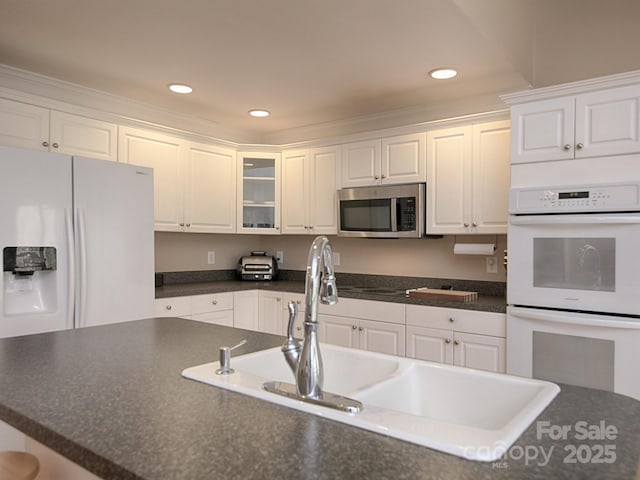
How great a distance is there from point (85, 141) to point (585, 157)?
298 cm

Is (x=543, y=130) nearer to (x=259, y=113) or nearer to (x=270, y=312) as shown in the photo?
(x=259, y=113)

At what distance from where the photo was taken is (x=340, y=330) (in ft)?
11.4

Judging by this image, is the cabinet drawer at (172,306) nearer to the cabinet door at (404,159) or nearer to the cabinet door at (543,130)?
the cabinet door at (404,159)

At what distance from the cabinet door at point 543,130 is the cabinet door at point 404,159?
31.3 inches

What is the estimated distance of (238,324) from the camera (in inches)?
154

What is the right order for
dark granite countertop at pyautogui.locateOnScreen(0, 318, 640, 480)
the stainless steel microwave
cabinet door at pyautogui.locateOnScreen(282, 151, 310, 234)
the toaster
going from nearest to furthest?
dark granite countertop at pyautogui.locateOnScreen(0, 318, 640, 480)
the stainless steel microwave
cabinet door at pyautogui.locateOnScreen(282, 151, 310, 234)
the toaster

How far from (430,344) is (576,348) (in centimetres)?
84

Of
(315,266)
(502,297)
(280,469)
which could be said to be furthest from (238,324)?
(280,469)

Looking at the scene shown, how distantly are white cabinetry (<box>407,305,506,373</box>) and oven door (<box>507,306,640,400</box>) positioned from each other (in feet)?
0.29

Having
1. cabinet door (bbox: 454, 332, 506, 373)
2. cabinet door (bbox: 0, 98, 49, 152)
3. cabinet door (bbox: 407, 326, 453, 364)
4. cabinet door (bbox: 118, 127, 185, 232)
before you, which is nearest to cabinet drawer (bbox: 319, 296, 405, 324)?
cabinet door (bbox: 407, 326, 453, 364)

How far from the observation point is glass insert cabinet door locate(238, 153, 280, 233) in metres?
4.26

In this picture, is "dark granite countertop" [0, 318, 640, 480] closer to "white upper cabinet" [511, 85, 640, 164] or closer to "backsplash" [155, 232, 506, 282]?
"white upper cabinet" [511, 85, 640, 164]

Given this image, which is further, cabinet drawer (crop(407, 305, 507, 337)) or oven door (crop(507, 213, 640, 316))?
cabinet drawer (crop(407, 305, 507, 337))

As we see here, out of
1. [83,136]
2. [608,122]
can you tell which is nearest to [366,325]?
[608,122]
